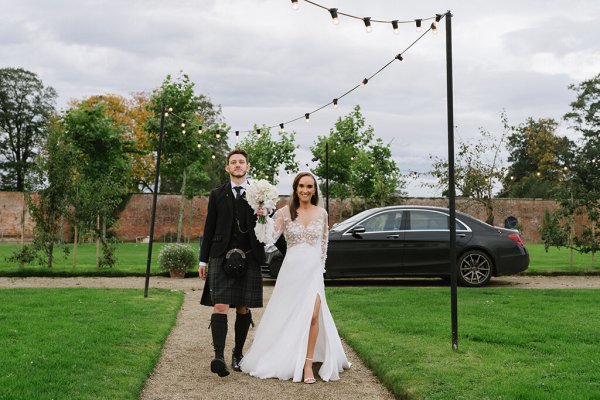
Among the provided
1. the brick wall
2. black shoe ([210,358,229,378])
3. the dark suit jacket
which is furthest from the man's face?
the brick wall

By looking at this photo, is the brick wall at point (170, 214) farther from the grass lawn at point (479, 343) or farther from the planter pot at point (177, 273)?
the grass lawn at point (479, 343)

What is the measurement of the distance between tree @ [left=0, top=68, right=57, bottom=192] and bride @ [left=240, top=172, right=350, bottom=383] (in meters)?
55.2

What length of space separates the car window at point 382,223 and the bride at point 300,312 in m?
7.38

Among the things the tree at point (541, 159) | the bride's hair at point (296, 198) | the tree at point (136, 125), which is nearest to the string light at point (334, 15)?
the bride's hair at point (296, 198)

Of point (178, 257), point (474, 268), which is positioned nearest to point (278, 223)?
point (474, 268)

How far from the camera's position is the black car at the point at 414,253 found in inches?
530

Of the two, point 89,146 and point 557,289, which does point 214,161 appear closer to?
point 89,146

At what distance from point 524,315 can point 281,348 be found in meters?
4.59

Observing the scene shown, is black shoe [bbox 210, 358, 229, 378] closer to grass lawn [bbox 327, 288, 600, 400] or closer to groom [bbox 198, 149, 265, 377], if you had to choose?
groom [bbox 198, 149, 265, 377]

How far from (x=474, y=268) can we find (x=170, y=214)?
31.6 m

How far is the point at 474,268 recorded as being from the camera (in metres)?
13.6

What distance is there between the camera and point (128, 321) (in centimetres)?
877

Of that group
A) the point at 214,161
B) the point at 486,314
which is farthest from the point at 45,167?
the point at 214,161

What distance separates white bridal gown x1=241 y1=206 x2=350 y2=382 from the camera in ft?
19.6
